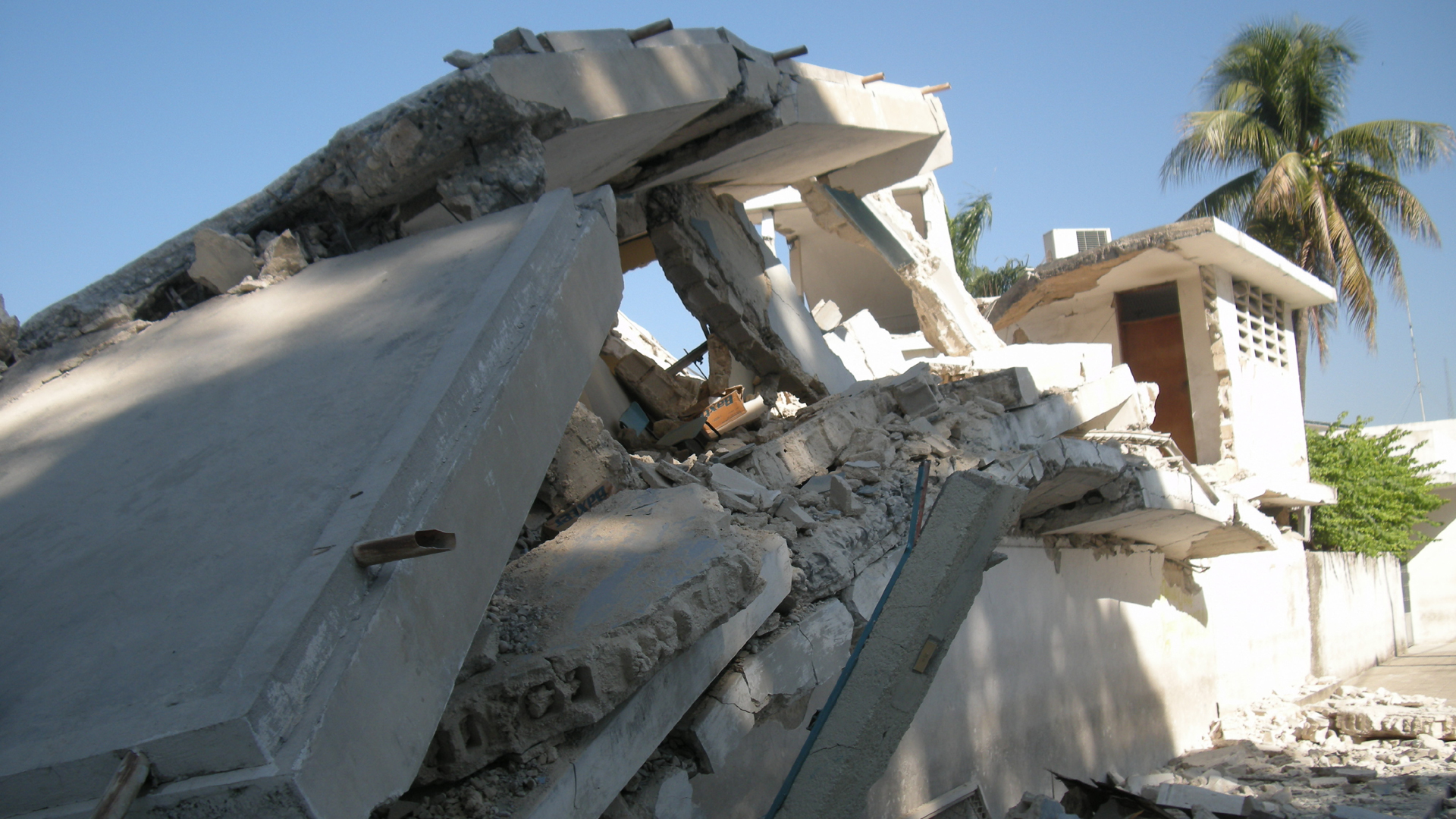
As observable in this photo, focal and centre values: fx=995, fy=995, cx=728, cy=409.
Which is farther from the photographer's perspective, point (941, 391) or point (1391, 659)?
point (1391, 659)

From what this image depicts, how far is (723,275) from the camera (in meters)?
7.29

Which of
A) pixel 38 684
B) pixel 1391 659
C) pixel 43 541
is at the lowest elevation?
pixel 1391 659

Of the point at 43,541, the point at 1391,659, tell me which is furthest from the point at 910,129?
the point at 1391,659

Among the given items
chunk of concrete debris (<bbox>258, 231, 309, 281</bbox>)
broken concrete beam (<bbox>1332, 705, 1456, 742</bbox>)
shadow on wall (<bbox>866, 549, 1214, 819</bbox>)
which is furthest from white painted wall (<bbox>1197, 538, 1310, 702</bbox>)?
chunk of concrete debris (<bbox>258, 231, 309, 281</bbox>)

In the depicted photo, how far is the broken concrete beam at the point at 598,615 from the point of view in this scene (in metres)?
2.48

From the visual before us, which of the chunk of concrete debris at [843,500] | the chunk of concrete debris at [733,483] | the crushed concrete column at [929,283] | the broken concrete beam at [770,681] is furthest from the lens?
the crushed concrete column at [929,283]

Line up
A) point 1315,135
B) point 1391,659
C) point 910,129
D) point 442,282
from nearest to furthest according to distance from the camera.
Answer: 1. point 442,282
2. point 910,129
3. point 1391,659
4. point 1315,135

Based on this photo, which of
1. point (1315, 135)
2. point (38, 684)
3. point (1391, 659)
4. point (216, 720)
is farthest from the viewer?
point (1315, 135)

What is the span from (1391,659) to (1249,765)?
9.62 m

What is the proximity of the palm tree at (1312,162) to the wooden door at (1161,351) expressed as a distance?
5.23 metres

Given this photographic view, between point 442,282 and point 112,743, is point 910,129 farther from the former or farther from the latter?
point 112,743

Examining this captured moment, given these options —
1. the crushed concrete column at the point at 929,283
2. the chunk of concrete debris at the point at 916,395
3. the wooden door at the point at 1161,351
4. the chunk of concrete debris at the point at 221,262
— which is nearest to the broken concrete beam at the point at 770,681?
the chunk of concrete debris at the point at 916,395

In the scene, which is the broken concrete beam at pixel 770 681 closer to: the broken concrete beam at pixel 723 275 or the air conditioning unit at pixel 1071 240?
the broken concrete beam at pixel 723 275

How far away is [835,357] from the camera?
854 cm
